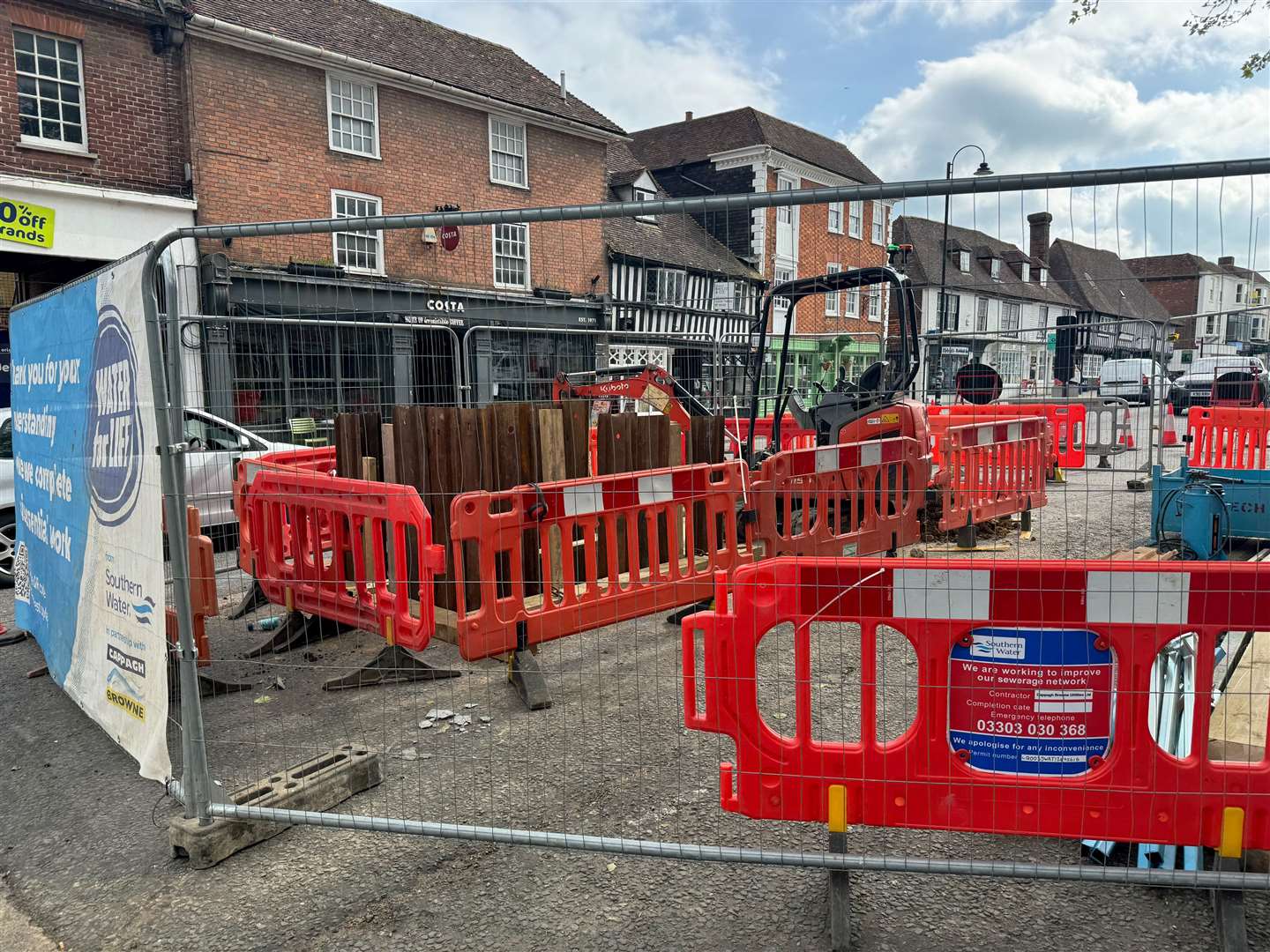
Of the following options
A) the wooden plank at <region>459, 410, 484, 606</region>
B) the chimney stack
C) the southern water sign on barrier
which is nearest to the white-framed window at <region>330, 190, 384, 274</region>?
the wooden plank at <region>459, 410, 484, 606</region>

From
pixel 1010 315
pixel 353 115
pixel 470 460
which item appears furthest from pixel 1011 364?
pixel 353 115

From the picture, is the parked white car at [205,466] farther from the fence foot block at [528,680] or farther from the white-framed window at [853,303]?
the white-framed window at [853,303]

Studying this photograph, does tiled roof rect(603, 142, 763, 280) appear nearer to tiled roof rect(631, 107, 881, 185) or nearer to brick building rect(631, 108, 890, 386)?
brick building rect(631, 108, 890, 386)

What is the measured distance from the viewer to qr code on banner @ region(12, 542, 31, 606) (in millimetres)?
5480

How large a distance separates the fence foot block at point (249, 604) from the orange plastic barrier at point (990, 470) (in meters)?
6.09

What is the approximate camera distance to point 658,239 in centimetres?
2636

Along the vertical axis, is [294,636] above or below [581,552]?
below

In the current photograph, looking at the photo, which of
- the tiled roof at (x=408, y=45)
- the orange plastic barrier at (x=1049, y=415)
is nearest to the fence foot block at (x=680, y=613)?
the orange plastic barrier at (x=1049, y=415)

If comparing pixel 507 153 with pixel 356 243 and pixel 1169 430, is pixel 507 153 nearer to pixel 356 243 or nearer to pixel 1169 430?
pixel 356 243

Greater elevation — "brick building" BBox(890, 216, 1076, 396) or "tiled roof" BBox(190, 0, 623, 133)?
"tiled roof" BBox(190, 0, 623, 133)

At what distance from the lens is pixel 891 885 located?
124 inches

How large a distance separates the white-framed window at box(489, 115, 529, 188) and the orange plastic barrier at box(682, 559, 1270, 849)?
1968cm

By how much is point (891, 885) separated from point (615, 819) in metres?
1.13

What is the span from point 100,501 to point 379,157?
16.4 m
